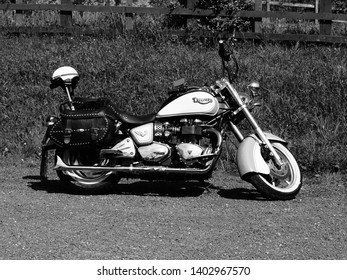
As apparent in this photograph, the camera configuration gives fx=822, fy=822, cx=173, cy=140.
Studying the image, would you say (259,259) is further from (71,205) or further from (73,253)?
(71,205)

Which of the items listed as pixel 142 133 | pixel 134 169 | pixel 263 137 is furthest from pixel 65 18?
pixel 263 137

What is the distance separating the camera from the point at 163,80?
1145 cm

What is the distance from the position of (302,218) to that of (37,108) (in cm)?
497

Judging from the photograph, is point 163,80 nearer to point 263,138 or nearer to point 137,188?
point 137,188

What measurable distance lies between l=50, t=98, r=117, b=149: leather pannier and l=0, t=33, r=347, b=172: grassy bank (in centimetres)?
217

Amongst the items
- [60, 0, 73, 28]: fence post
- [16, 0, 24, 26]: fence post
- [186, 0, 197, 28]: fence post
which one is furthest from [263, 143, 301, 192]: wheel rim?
[16, 0, 24, 26]: fence post

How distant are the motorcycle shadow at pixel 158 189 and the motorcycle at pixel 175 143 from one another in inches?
8.7

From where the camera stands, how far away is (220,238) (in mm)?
6566

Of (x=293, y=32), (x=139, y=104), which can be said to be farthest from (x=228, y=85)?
(x=293, y=32)

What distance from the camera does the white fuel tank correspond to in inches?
308

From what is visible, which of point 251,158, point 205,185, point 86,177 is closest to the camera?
point 251,158

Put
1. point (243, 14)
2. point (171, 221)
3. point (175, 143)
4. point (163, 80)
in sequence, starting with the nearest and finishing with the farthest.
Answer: point (171, 221) < point (175, 143) < point (163, 80) < point (243, 14)

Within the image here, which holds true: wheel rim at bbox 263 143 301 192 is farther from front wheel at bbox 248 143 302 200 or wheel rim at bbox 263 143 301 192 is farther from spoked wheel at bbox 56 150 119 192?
spoked wheel at bbox 56 150 119 192

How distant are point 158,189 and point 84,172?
81 centimetres
